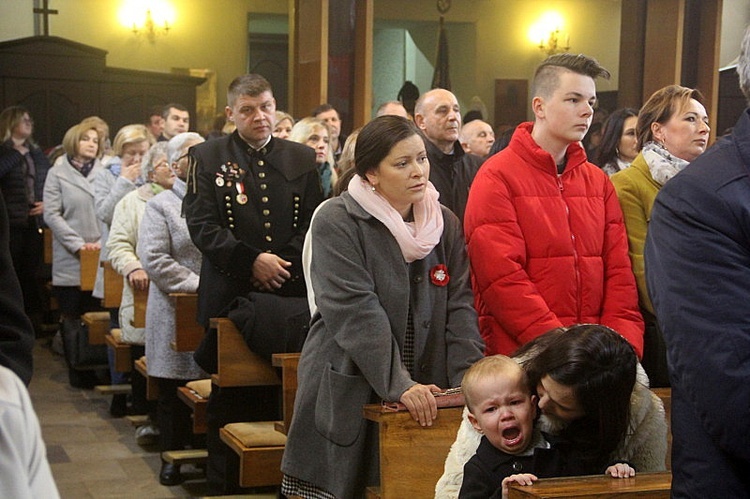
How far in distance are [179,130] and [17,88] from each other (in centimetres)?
454

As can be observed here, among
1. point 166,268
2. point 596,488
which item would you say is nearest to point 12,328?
point 596,488

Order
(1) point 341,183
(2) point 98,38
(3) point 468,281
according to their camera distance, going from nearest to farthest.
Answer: (3) point 468,281
(1) point 341,183
(2) point 98,38

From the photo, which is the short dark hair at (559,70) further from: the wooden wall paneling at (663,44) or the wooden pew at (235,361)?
the wooden wall paneling at (663,44)

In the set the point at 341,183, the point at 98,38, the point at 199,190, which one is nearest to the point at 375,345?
the point at 341,183

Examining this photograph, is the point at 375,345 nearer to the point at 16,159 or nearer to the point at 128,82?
the point at 16,159

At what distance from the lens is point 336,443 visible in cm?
318

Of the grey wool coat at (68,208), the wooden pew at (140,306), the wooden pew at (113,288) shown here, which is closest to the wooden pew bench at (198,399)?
the wooden pew at (140,306)

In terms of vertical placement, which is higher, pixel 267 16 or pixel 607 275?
pixel 267 16

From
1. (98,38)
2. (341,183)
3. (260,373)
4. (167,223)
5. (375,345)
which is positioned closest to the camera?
(375,345)

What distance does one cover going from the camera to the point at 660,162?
12.5ft

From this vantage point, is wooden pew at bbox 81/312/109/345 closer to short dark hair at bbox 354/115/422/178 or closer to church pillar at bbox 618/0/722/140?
short dark hair at bbox 354/115/422/178

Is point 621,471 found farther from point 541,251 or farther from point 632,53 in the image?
point 632,53

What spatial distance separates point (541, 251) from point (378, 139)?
0.63 metres

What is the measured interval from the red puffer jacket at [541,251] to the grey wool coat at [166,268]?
6.33ft
